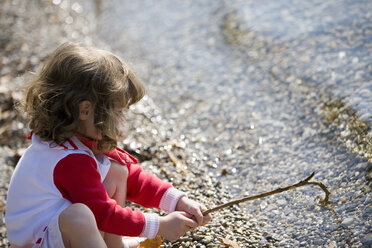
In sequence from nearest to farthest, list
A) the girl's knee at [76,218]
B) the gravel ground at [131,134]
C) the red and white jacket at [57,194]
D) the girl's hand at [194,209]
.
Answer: the girl's knee at [76,218] < the red and white jacket at [57,194] < the girl's hand at [194,209] < the gravel ground at [131,134]

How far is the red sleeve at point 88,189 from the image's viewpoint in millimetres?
2150

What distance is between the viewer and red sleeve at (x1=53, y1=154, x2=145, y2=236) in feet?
7.06

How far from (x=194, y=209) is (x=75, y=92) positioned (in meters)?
0.89

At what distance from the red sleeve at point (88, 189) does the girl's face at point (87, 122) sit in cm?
16

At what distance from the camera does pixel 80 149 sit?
2.24 meters

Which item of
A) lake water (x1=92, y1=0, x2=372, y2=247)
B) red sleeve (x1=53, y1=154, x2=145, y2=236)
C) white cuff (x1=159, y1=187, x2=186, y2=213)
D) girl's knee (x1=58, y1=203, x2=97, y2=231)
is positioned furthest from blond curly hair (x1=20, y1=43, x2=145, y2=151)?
lake water (x1=92, y1=0, x2=372, y2=247)

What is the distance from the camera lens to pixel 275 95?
172 inches

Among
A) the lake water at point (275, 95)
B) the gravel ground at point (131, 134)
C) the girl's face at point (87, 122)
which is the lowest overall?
the gravel ground at point (131, 134)

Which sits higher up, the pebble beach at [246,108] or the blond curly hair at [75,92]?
the blond curly hair at [75,92]

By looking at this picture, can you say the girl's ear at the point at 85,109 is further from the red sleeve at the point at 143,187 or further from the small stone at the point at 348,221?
the small stone at the point at 348,221

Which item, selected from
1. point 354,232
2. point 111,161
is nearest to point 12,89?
point 111,161

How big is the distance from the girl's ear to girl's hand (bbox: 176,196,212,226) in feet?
2.34

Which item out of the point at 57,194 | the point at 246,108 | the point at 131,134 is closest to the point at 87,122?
the point at 57,194

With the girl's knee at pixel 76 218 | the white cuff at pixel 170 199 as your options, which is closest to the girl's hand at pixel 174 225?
the white cuff at pixel 170 199
